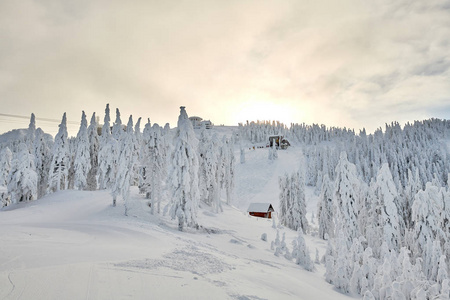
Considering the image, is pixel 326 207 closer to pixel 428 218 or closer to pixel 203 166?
pixel 428 218

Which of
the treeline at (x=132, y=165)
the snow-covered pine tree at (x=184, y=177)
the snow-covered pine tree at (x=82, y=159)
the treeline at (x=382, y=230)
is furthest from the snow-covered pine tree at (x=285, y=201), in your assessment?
the snow-covered pine tree at (x=82, y=159)

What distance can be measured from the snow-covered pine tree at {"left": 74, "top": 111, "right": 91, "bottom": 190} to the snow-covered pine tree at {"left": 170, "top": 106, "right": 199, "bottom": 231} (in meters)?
28.1

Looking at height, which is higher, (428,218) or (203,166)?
(203,166)

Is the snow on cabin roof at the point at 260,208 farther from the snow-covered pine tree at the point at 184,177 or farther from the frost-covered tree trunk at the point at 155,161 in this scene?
the snow-covered pine tree at the point at 184,177

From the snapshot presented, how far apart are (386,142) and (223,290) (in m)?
106

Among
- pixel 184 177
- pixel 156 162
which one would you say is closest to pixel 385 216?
pixel 184 177

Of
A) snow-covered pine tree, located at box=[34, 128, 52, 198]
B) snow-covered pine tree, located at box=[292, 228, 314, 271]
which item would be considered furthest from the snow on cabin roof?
snow-covered pine tree, located at box=[34, 128, 52, 198]

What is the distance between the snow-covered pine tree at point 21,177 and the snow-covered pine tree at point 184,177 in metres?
26.1

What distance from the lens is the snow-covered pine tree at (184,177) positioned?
82.8 ft

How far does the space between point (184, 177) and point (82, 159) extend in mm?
29601

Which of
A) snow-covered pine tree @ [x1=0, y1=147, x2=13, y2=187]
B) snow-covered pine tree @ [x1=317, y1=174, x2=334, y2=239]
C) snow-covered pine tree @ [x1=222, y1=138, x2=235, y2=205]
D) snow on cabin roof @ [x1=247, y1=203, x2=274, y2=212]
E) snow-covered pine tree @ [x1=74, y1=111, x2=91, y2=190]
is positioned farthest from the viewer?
snow-covered pine tree @ [x1=0, y1=147, x2=13, y2=187]

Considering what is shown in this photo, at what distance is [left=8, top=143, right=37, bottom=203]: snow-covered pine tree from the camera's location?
37500 millimetres

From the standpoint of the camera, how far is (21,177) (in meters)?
37.6

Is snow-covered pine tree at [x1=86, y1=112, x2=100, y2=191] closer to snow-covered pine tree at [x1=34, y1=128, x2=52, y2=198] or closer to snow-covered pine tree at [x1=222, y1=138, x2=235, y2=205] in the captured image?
snow-covered pine tree at [x1=34, y1=128, x2=52, y2=198]
